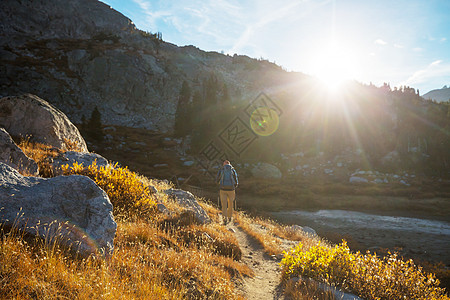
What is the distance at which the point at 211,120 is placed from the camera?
4856cm

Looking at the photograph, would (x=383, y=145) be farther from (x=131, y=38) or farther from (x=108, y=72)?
(x=131, y=38)

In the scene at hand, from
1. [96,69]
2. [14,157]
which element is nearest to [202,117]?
[96,69]

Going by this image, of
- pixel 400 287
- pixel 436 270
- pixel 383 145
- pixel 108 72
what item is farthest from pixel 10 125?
pixel 108 72

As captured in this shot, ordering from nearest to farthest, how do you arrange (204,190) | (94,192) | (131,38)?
(94,192) < (204,190) < (131,38)

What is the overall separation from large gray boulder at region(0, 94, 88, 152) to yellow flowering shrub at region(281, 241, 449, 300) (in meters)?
11.3

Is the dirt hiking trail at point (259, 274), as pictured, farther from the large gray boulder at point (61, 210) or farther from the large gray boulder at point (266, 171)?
the large gray boulder at point (266, 171)

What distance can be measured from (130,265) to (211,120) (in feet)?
150

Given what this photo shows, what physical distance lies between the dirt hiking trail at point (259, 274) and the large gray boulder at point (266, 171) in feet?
91.0

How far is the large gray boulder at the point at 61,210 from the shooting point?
3455 mm

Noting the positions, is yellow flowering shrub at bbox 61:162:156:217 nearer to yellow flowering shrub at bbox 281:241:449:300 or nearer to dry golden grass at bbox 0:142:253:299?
dry golden grass at bbox 0:142:253:299

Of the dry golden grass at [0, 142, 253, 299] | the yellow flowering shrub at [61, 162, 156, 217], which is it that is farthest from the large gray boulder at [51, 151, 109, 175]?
the dry golden grass at [0, 142, 253, 299]

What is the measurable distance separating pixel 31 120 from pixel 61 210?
917 cm

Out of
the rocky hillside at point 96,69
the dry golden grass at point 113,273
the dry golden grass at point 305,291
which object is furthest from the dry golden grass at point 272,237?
the rocky hillside at point 96,69

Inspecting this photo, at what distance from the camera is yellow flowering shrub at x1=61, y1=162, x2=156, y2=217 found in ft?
21.0
